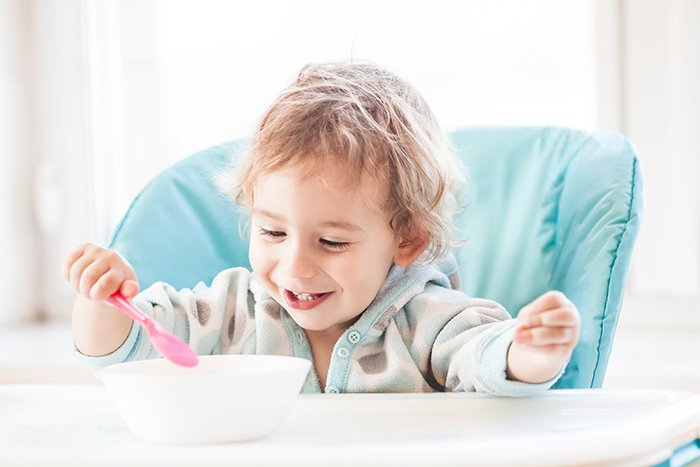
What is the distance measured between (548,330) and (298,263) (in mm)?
272

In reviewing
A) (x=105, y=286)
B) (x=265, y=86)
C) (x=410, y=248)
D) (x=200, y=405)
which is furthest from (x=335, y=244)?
(x=265, y=86)

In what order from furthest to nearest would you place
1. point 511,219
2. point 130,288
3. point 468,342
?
1. point 511,219
2. point 468,342
3. point 130,288

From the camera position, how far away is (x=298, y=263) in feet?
3.21

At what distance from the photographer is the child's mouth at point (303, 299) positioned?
3.34 ft

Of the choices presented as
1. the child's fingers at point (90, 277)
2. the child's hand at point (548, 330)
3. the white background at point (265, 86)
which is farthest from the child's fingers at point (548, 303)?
the white background at point (265, 86)

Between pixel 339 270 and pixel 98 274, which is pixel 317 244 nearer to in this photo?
pixel 339 270

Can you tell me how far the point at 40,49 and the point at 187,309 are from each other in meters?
1.00

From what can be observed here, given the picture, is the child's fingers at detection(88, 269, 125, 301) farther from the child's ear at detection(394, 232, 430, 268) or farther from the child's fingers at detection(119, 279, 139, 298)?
the child's ear at detection(394, 232, 430, 268)

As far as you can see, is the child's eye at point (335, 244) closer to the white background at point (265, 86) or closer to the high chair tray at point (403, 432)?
the high chair tray at point (403, 432)

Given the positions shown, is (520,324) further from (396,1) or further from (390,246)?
(396,1)

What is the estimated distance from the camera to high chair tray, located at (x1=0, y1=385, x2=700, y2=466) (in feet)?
2.08

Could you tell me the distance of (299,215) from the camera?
98cm

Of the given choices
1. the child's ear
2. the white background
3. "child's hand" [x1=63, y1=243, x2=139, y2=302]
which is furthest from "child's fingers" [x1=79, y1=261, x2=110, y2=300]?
the white background

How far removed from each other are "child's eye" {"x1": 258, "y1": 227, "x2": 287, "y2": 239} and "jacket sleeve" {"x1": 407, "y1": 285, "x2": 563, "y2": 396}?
0.16 m
